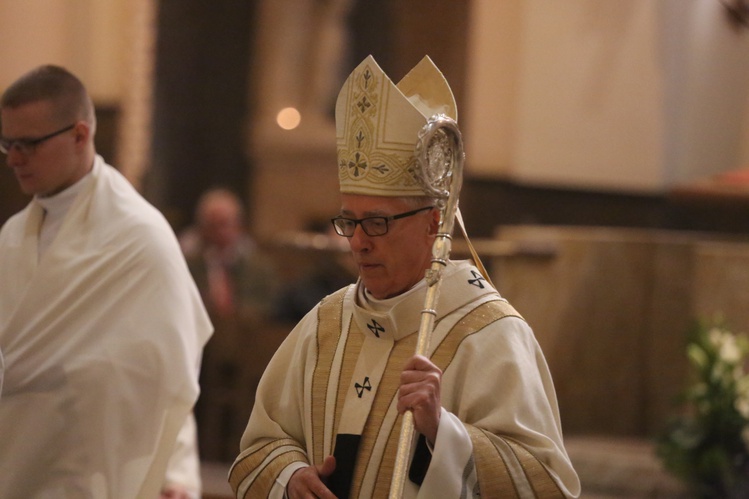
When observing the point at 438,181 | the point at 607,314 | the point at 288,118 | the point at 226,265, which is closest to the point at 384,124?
the point at 438,181

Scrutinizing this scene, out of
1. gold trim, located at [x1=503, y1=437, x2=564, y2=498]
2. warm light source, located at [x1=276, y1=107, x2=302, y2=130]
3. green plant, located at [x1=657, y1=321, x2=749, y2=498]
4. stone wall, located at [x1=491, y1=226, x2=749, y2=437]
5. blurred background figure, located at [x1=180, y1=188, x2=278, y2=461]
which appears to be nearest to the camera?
gold trim, located at [x1=503, y1=437, x2=564, y2=498]

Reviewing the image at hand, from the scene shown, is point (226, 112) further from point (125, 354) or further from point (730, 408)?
point (125, 354)

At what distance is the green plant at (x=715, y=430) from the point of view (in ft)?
23.2

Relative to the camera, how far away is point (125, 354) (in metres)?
4.30

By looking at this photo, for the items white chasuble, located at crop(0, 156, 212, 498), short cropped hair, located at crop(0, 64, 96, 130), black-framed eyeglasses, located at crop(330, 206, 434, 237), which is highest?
short cropped hair, located at crop(0, 64, 96, 130)

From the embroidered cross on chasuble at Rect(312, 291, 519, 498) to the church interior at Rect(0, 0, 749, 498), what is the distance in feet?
11.1

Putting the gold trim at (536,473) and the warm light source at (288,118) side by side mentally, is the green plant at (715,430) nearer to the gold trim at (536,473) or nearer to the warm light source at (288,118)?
the gold trim at (536,473)

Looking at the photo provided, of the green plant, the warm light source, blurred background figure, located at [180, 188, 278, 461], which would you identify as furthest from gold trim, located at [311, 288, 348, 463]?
the warm light source

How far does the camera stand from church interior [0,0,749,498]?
344 inches

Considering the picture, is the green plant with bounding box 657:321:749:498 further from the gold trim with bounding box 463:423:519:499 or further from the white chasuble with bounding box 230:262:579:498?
the gold trim with bounding box 463:423:519:499

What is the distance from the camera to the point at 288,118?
42.9 feet

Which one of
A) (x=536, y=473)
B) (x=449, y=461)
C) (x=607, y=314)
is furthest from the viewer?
(x=607, y=314)

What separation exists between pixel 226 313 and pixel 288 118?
15.8ft

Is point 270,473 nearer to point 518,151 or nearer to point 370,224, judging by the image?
point 370,224
